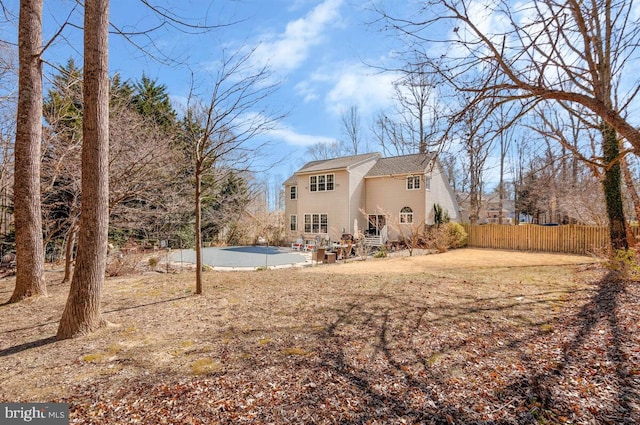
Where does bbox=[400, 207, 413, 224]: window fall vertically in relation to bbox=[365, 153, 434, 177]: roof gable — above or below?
below

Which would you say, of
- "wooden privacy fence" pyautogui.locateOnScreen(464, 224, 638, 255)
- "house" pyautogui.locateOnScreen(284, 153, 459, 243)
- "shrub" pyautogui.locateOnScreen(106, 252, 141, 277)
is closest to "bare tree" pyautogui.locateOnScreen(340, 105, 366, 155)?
"house" pyautogui.locateOnScreen(284, 153, 459, 243)

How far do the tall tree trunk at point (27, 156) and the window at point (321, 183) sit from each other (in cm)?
1644

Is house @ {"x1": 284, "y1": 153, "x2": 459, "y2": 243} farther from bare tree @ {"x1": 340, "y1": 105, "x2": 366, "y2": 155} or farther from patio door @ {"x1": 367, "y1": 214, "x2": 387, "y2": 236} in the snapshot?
bare tree @ {"x1": 340, "y1": 105, "x2": 366, "y2": 155}

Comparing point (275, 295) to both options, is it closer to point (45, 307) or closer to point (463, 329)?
point (463, 329)

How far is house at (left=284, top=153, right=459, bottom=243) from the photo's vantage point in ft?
62.8

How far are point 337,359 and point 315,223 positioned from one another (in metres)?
18.6

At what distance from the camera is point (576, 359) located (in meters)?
3.18

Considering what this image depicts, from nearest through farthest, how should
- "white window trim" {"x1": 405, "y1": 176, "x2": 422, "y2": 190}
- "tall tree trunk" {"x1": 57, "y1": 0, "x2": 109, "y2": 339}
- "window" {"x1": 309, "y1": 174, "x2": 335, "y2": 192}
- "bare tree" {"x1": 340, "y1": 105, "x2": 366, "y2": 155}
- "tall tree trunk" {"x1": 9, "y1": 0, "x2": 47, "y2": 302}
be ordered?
"tall tree trunk" {"x1": 57, "y1": 0, "x2": 109, "y2": 339}, "tall tree trunk" {"x1": 9, "y1": 0, "x2": 47, "y2": 302}, "white window trim" {"x1": 405, "y1": 176, "x2": 422, "y2": 190}, "window" {"x1": 309, "y1": 174, "x2": 335, "y2": 192}, "bare tree" {"x1": 340, "y1": 105, "x2": 366, "y2": 155}

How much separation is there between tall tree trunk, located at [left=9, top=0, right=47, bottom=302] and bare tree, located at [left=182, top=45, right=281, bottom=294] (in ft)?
8.78

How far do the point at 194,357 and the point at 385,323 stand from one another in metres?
2.58

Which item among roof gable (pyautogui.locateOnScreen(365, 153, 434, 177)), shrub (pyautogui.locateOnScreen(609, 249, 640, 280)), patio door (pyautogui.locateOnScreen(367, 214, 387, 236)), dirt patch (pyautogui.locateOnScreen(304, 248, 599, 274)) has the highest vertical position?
roof gable (pyautogui.locateOnScreen(365, 153, 434, 177))

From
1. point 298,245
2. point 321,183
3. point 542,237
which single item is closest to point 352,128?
point 321,183

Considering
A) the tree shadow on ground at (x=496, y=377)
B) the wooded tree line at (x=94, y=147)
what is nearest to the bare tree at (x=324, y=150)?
the wooded tree line at (x=94, y=147)

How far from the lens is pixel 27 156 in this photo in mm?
5504
